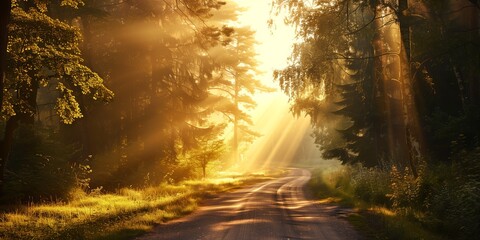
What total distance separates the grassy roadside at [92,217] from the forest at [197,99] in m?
0.16

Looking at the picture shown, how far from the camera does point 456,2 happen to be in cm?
1902

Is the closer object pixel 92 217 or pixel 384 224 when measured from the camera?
pixel 384 224

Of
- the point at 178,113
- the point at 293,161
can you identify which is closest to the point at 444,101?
the point at 178,113

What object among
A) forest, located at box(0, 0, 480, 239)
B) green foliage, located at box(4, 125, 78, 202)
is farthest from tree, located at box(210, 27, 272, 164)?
green foliage, located at box(4, 125, 78, 202)

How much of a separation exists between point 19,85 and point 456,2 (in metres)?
18.1

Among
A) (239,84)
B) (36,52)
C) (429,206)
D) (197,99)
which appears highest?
(239,84)

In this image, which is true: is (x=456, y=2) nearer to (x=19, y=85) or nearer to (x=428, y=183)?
(x=428, y=183)

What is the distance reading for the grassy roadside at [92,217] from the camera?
33.9 ft

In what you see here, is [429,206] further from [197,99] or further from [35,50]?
[197,99]

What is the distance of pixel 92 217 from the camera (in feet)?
41.1

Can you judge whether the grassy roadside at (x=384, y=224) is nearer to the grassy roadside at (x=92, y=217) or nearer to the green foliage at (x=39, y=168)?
the grassy roadside at (x=92, y=217)

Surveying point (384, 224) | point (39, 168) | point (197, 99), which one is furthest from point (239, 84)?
point (384, 224)

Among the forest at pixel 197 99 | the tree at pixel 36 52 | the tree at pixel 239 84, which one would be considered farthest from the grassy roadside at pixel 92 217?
the tree at pixel 239 84

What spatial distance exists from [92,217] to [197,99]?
16.9m
